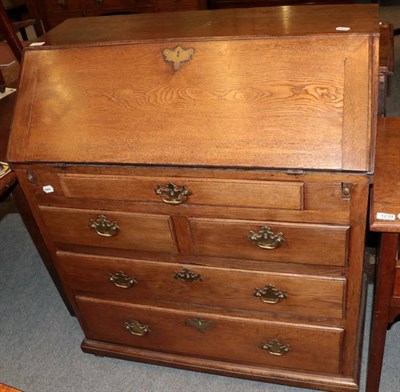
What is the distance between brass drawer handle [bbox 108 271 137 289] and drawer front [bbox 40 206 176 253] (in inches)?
5.2

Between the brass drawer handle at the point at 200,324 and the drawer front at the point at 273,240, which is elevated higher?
the drawer front at the point at 273,240

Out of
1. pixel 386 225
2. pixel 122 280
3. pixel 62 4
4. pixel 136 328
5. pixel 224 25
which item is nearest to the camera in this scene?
pixel 386 225

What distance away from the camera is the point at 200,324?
1.70 metres

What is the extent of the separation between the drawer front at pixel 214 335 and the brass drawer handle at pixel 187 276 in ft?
0.57

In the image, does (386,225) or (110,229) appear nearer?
(386,225)

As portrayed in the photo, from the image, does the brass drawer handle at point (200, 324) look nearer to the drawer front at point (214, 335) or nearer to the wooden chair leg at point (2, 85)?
the drawer front at point (214, 335)

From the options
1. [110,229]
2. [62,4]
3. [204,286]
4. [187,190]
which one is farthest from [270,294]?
[62,4]

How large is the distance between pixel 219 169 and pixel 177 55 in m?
0.36

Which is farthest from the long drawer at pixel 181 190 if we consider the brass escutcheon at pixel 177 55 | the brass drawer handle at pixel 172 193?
the brass escutcheon at pixel 177 55

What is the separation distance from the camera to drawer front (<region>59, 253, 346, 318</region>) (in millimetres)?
1470

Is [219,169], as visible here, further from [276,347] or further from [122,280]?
[276,347]

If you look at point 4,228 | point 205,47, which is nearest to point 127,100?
point 205,47

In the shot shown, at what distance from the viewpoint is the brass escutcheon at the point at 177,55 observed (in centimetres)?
136

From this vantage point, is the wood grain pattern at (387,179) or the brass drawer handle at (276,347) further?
the brass drawer handle at (276,347)
